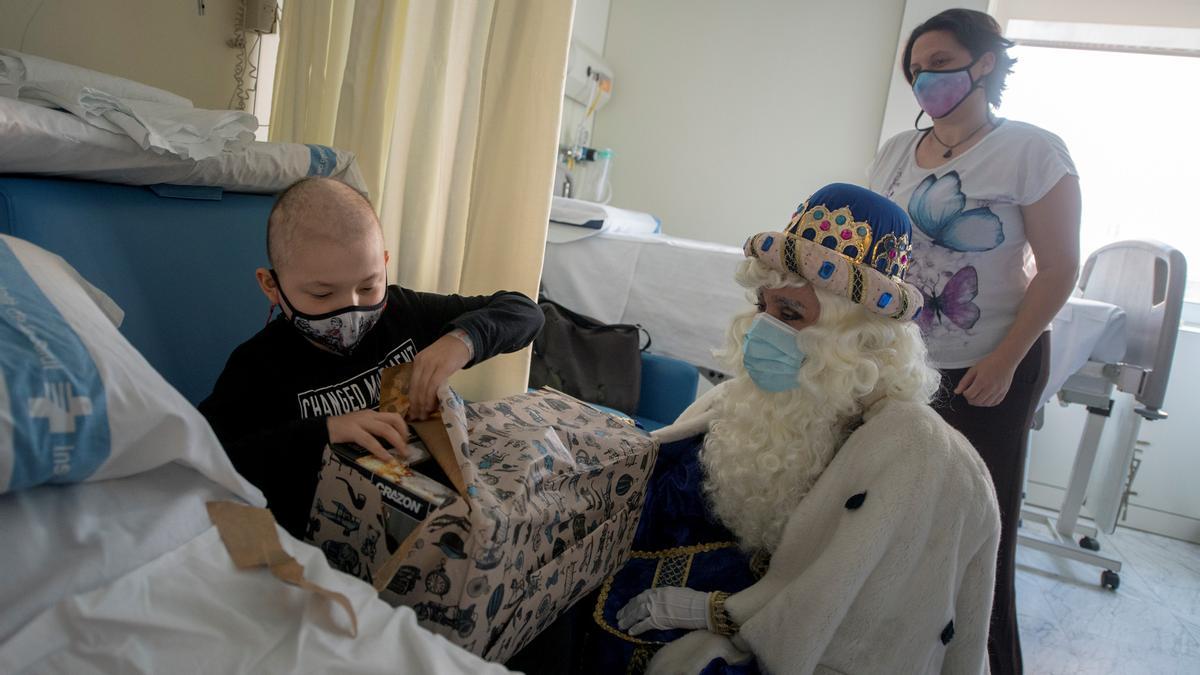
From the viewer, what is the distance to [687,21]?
4074 millimetres

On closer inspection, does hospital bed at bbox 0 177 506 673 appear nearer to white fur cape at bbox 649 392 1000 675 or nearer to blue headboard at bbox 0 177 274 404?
white fur cape at bbox 649 392 1000 675

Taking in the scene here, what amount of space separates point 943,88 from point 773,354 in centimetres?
81

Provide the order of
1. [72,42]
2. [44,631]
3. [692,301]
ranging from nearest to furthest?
[44,631] → [72,42] → [692,301]

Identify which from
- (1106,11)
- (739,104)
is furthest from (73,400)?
(1106,11)

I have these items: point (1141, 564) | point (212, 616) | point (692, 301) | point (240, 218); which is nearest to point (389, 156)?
point (240, 218)

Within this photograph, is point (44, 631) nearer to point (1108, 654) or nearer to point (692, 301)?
point (692, 301)

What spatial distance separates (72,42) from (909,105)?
11.3ft

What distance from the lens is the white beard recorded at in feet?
3.56

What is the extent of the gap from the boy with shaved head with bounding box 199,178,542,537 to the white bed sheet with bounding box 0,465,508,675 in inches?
12.3

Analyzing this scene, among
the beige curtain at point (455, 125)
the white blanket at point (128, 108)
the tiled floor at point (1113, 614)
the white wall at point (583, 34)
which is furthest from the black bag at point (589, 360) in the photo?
the white wall at point (583, 34)

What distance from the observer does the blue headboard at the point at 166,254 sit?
112cm

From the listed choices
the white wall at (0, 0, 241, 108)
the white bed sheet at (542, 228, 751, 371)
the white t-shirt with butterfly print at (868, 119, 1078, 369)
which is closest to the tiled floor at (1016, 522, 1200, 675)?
the white t-shirt with butterfly print at (868, 119, 1078, 369)

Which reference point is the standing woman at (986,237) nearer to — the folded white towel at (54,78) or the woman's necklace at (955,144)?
the woman's necklace at (955,144)

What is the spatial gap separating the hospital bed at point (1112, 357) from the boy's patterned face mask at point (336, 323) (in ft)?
7.81
